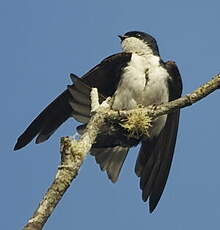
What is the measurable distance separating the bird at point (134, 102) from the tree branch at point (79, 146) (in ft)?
5.37

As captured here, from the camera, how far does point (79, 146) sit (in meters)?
4.42

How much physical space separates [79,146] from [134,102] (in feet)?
10.8

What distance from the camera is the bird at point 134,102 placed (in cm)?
746

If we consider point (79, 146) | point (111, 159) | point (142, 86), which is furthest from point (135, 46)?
point (79, 146)

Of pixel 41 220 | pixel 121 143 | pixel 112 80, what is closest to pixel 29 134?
pixel 121 143

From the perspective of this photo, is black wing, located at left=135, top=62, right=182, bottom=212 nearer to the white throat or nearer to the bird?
the bird

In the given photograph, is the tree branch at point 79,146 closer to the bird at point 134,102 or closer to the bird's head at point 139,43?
the bird at point 134,102

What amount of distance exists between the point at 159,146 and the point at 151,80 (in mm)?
1188

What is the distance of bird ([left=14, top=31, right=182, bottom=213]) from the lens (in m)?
7.46

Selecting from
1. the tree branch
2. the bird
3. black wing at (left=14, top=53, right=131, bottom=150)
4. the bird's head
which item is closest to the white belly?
the bird

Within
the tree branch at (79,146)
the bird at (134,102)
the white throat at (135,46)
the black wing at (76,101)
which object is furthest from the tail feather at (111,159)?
the tree branch at (79,146)

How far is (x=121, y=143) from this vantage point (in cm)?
728

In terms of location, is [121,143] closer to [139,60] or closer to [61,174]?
[139,60]

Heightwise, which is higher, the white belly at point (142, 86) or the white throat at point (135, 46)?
the white throat at point (135, 46)
